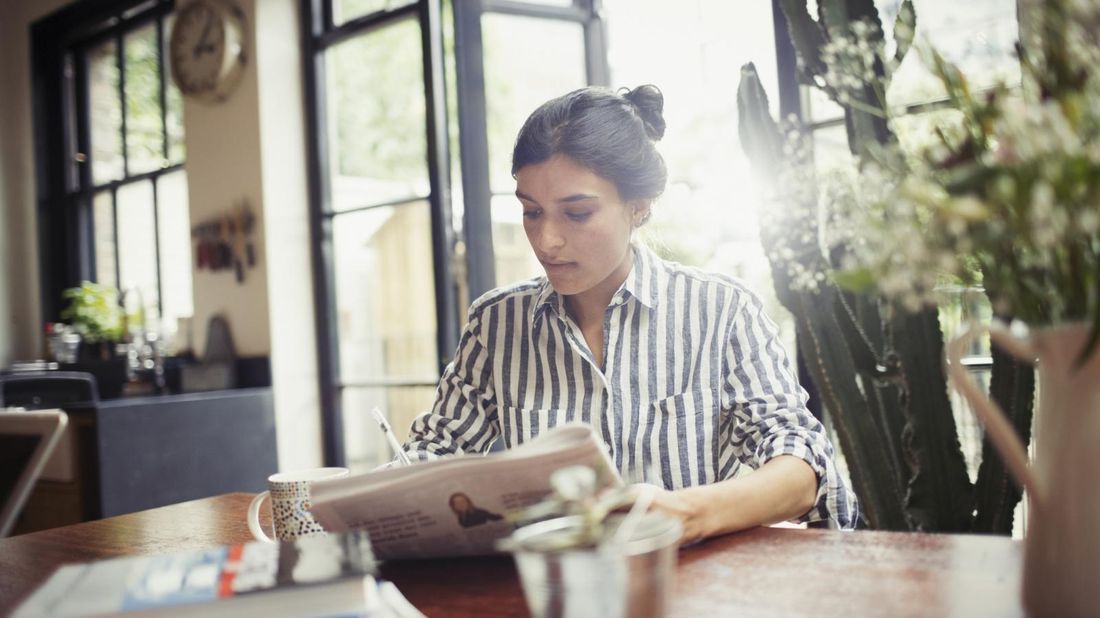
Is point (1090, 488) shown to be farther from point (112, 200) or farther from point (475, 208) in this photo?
point (112, 200)

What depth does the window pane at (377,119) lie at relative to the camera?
3441 millimetres

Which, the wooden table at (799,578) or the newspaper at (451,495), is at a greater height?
the newspaper at (451,495)

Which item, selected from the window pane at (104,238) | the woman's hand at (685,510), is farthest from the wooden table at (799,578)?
the window pane at (104,238)

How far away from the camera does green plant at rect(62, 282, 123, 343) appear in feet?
14.2

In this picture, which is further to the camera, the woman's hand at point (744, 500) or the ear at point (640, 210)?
the ear at point (640, 210)

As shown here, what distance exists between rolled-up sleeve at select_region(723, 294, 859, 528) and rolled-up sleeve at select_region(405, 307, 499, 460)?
431 mm

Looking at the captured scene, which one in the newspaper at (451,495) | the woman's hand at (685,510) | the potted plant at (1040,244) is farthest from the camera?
the woman's hand at (685,510)

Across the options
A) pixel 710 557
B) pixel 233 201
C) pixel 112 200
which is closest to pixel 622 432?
pixel 710 557

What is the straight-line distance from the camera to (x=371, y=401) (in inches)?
144

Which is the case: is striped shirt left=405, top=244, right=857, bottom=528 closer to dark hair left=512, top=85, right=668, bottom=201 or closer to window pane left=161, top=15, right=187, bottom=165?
dark hair left=512, top=85, right=668, bottom=201

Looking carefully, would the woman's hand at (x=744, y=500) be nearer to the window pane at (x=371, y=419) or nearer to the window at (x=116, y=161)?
the window pane at (x=371, y=419)

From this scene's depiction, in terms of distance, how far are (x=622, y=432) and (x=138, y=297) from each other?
374cm

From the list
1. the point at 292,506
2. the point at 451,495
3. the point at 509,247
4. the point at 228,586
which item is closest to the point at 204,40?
the point at 509,247

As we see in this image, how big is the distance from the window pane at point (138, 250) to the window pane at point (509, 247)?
2126mm
